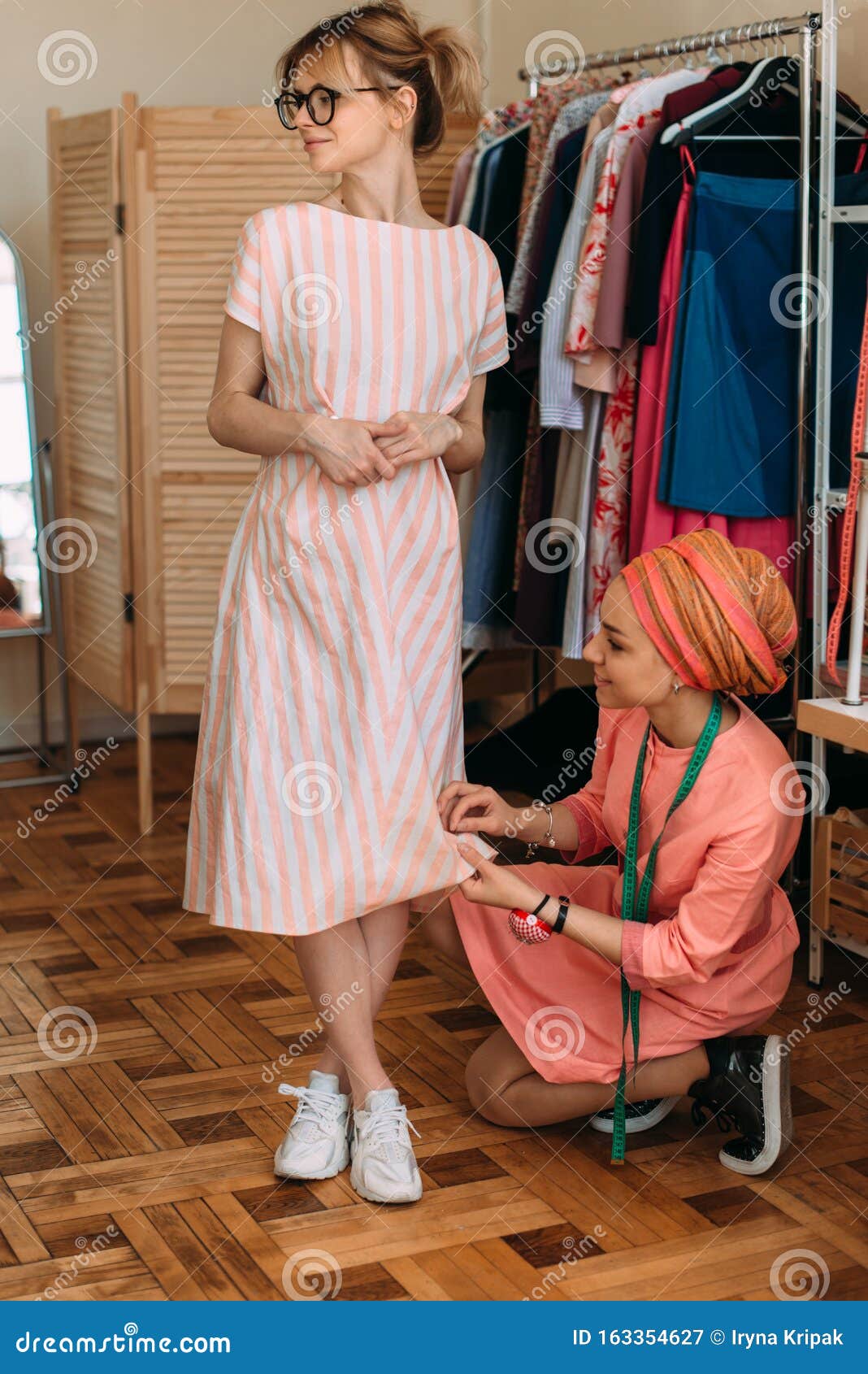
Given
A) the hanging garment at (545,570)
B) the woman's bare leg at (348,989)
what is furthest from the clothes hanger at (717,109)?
the woman's bare leg at (348,989)

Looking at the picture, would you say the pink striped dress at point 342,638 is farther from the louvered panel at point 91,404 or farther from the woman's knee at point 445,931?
the louvered panel at point 91,404

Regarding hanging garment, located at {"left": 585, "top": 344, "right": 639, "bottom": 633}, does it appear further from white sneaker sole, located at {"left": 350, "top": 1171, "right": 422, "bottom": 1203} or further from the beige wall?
the beige wall

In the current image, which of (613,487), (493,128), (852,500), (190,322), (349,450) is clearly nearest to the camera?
(349,450)

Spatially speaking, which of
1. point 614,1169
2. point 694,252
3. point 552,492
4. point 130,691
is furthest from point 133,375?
point 614,1169

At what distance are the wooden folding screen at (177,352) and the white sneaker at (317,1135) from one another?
1.57m

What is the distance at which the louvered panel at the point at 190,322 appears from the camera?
3277 millimetres

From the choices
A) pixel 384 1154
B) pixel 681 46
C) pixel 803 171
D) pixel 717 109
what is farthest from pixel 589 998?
pixel 681 46

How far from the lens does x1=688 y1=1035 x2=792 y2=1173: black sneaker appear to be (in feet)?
6.32

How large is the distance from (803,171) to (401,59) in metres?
0.94

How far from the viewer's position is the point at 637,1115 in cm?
207

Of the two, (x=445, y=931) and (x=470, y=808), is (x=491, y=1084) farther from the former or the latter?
Result: (x=470, y=808)

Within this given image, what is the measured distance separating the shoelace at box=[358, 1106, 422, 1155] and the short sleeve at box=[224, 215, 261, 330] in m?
0.95

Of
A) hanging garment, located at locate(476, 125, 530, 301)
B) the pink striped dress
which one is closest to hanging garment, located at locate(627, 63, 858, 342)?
hanging garment, located at locate(476, 125, 530, 301)

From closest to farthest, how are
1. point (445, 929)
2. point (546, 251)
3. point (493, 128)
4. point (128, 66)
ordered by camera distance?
point (445, 929) < point (546, 251) < point (493, 128) < point (128, 66)
